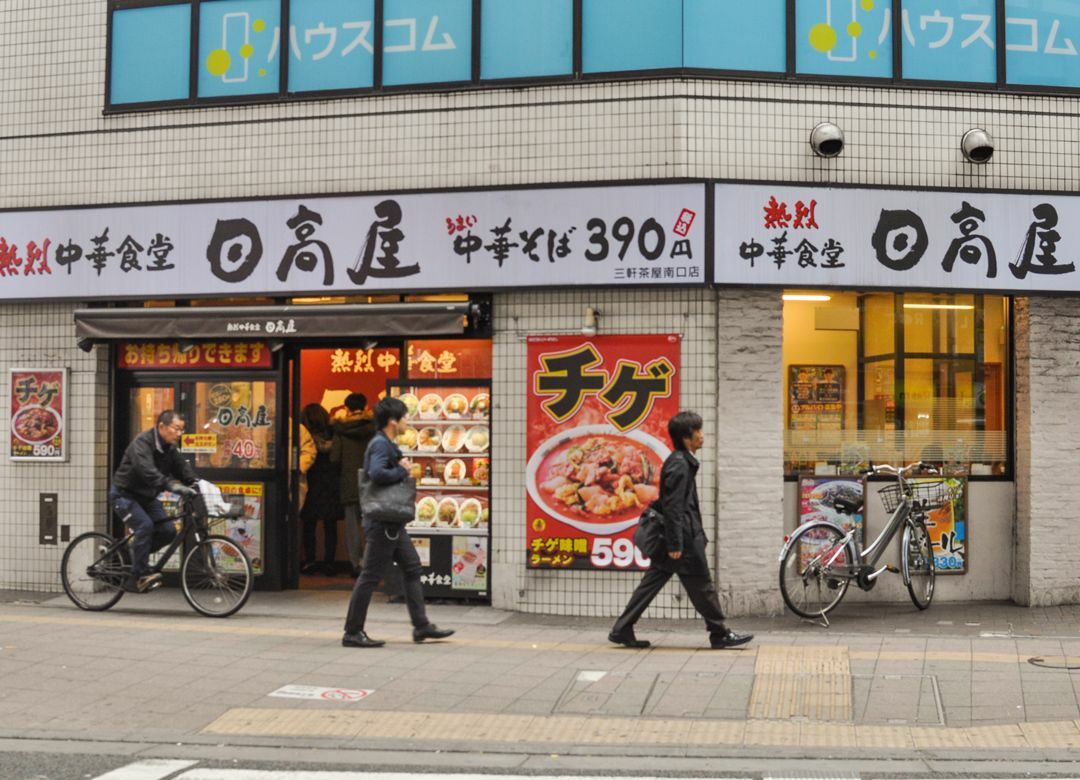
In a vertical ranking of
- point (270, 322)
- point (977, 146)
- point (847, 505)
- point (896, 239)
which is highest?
point (977, 146)

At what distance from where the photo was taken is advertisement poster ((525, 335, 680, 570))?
10.5 meters

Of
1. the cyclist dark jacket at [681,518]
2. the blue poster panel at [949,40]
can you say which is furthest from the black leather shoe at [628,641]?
the blue poster panel at [949,40]

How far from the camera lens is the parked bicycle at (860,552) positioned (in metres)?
10.3

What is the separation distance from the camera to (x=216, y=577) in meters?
10.5

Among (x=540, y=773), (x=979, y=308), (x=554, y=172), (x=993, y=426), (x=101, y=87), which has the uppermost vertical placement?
(x=101, y=87)

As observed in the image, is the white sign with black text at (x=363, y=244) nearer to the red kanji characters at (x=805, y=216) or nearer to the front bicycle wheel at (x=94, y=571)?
the red kanji characters at (x=805, y=216)

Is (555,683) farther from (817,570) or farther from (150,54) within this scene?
(150,54)

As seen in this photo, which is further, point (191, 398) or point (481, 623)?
point (191, 398)

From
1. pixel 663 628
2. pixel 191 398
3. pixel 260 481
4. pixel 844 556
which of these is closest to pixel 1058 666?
pixel 844 556

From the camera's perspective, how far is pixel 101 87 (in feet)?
38.9

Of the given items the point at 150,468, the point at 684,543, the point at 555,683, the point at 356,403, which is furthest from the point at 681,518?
the point at 356,403

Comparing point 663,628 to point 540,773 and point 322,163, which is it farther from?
point 322,163

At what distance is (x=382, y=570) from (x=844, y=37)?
623cm

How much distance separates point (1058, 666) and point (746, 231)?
433 centimetres
